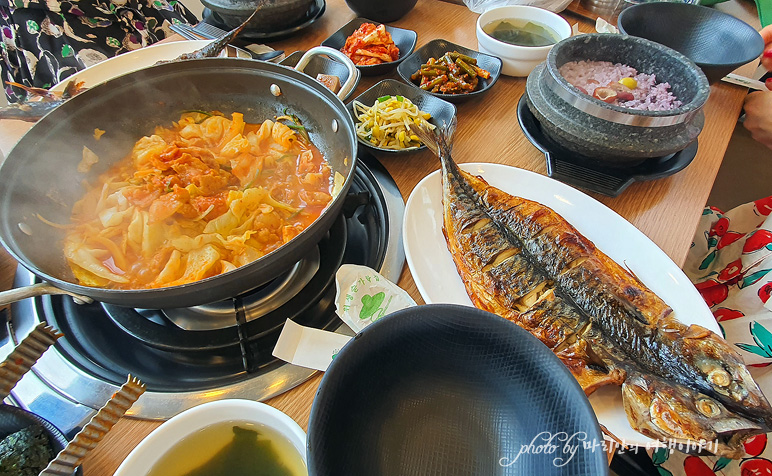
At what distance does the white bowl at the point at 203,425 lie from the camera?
71 centimetres

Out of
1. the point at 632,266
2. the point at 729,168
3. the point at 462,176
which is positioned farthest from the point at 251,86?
the point at 729,168

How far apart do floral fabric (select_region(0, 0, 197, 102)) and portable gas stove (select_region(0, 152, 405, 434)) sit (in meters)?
1.86

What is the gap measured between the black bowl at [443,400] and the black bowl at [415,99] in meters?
1.10

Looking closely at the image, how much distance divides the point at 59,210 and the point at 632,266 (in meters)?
1.88

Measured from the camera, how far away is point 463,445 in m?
0.72

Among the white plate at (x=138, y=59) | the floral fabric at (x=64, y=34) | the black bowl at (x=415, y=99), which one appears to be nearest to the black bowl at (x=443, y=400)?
the black bowl at (x=415, y=99)

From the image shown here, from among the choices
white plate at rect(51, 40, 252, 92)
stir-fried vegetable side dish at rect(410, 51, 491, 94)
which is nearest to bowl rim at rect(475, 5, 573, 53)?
stir-fried vegetable side dish at rect(410, 51, 491, 94)

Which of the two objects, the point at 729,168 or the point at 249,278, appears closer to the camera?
the point at 249,278

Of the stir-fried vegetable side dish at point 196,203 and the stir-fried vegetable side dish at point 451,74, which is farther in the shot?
the stir-fried vegetable side dish at point 451,74

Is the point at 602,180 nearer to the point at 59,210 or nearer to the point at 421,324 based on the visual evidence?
the point at 421,324

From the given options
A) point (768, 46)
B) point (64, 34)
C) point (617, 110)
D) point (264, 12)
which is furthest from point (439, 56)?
point (64, 34)

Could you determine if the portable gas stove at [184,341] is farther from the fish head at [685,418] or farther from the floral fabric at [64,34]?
the floral fabric at [64,34]

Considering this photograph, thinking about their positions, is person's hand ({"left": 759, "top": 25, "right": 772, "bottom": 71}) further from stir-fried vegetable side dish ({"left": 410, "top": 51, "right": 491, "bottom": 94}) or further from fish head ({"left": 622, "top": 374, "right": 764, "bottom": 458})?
fish head ({"left": 622, "top": 374, "right": 764, "bottom": 458})

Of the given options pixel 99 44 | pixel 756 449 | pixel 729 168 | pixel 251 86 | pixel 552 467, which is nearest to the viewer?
pixel 552 467
